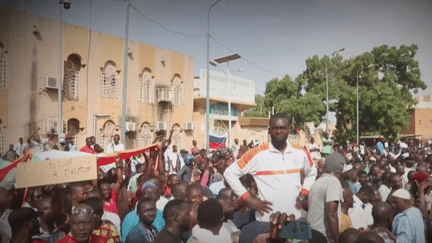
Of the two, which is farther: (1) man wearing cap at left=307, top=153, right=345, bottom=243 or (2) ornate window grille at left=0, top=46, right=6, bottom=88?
(2) ornate window grille at left=0, top=46, right=6, bottom=88

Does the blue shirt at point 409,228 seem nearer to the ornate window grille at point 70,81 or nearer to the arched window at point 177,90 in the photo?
the ornate window grille at point 70,81

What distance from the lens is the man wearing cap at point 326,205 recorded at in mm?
4117

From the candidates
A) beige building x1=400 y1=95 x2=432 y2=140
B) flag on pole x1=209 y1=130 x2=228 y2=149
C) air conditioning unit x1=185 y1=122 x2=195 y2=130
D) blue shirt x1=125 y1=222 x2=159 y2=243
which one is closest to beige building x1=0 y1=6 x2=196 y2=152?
air conditioning unit x1=185 y1=122 x2=195 y2=130

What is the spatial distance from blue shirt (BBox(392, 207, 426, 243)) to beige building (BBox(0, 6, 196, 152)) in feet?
40.9

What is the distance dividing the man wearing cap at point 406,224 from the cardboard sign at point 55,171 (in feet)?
11.0

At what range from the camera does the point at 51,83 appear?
16.4 metres

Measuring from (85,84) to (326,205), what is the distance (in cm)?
1614

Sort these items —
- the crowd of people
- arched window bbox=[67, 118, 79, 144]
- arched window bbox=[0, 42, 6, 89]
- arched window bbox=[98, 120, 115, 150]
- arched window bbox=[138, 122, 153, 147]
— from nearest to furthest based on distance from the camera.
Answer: the crowd of people < arched window bbox=[0, 42, 6, 89] < arched window bbox=[67, 118, 79, 144] < arched window bbox=[98, 120, 115, 150] < arched window bbox=[138, 122, 153, 147]

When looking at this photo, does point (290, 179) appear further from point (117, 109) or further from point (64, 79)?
point (117, 109)

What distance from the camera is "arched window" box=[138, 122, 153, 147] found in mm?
→ 21778

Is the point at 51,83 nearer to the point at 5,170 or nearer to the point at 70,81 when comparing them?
the point at 70,81

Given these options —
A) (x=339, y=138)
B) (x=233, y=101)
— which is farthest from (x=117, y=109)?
(x=339, y=138)

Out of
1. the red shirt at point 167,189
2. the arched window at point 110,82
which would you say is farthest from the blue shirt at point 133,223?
the arched window at point 110,82

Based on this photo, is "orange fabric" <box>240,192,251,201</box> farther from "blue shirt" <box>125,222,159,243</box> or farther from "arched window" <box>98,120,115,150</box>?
"arched window" <box>98,120,115,150</box>
